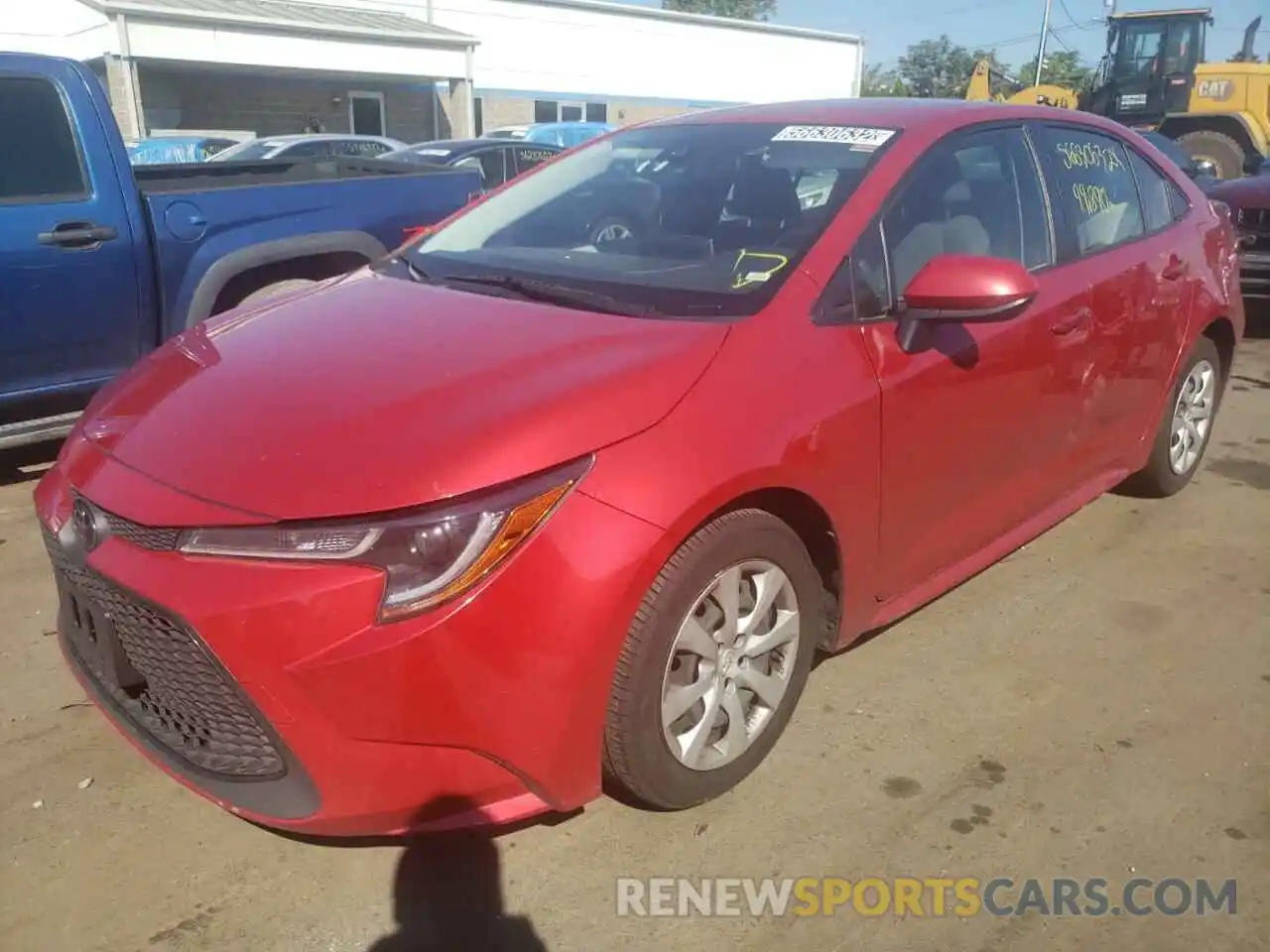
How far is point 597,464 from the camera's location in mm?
2186

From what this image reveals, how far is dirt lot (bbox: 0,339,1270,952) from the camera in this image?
7.55 ft

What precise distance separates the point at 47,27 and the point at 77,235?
22127 mm

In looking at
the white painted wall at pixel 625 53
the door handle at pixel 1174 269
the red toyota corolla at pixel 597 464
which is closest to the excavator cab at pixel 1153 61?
the white painted wall at pixel 625 53

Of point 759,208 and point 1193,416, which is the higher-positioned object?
point 759,208

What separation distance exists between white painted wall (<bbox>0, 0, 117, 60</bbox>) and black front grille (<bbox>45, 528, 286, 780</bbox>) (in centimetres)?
2297

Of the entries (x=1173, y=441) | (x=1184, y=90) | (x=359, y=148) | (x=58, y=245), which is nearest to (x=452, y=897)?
(x=58, y=245)

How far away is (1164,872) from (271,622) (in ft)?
6.76

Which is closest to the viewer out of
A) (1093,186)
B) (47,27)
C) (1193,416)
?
(1093,186)

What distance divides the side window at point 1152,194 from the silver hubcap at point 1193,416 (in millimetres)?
678

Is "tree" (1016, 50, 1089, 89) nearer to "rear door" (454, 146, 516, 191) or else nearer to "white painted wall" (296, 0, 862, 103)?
"white painted wall" (296, 0, 862, 103)

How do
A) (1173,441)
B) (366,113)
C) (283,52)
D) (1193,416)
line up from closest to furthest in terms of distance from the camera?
(1173,441), (1193,416), (283,52), (366,113)

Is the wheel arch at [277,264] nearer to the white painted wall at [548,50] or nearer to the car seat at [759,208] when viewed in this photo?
the car seat at [759,208]

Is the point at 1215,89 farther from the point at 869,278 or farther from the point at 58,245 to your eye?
the point at 58,245

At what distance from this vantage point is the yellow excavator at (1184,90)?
1714cm
